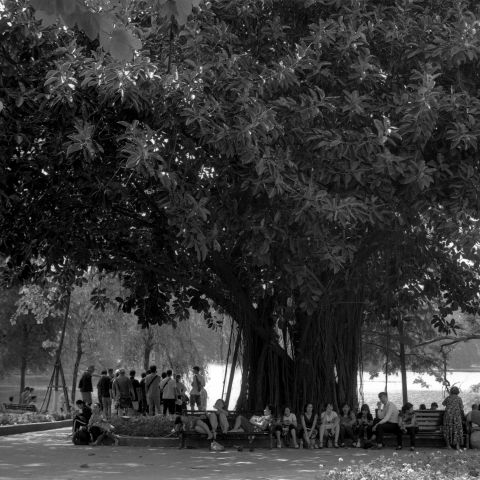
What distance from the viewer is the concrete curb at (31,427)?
21.0 metres

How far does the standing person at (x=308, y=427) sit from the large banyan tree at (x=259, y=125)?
3.08 m

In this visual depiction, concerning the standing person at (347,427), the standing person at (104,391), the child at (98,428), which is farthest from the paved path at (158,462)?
the standing person at (104,391)

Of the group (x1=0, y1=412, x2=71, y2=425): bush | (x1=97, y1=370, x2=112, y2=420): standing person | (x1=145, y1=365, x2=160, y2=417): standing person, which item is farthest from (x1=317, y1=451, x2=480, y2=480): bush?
(x1=0, y1=412, x2=71, y2=425): bush

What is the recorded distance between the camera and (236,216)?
1466 cm

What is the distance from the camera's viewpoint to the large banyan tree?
13469mm

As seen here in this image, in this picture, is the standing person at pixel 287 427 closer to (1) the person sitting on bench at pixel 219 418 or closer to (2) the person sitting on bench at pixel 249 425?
(2) the person sitting on bench at pixel 249 425

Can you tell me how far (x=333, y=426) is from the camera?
Answer: 701 inches

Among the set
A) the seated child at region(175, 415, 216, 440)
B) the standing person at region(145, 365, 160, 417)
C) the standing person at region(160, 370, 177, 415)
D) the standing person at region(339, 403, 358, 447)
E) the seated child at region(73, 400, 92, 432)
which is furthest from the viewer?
the standing person at region(145, 365, 160, 417)

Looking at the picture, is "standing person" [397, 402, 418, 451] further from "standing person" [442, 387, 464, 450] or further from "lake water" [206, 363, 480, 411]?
"lake water" [206, 363, 480, 411]

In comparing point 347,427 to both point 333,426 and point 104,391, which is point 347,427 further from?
point 104,391

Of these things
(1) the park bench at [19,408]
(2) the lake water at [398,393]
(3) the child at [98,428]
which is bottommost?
(3) the child at [98,428]

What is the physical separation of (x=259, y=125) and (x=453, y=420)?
785 cm

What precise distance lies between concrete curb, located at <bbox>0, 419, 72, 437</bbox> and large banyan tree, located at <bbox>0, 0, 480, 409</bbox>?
18.4ft

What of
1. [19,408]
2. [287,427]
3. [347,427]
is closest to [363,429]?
[347,427]
